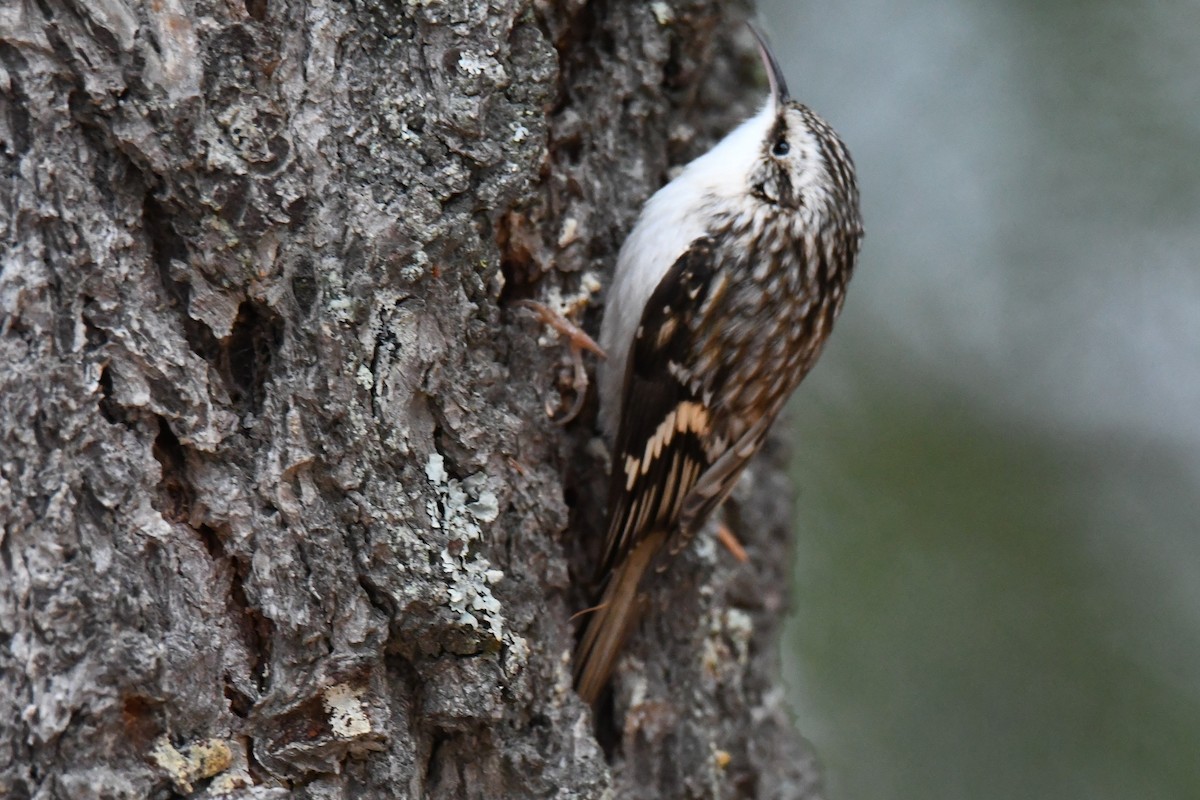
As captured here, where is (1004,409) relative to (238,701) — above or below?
below

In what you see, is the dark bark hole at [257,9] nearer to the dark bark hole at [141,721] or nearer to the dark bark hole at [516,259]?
the dark bark hole at [516,259]

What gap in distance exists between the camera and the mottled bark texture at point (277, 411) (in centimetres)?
126

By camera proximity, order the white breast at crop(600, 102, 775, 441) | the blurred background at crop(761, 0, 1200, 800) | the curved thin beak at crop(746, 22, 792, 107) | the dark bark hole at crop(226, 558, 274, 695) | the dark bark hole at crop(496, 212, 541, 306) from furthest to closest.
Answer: the blurred background at crop(761, 0, 1200, 800)
the curved thin beak at crop(746, 22, 792, 107)
the white breast at crop(600, 102, 775, 441)
the dark bark hole at crop(496, 212, 541, 306)
the dark bark hole at crop(226, 558, 274, 695)

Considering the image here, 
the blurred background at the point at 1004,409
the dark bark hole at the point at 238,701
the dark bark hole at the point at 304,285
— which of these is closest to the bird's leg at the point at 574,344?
the dark bark hole at the point at 304,285

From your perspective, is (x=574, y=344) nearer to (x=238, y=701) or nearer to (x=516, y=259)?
(x=516, y=259)

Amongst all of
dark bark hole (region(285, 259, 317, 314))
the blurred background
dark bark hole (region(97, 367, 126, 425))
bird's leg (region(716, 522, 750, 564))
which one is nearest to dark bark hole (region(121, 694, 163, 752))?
dark bark hole (region(97, 367, 126, 425))

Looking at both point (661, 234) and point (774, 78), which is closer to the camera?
point (661, 234)

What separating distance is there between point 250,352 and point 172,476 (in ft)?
0.56

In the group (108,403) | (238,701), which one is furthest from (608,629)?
(108,403)

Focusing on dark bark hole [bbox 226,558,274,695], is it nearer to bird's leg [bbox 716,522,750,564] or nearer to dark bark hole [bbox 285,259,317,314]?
dark bark hole [bbox 285,259,317,314]

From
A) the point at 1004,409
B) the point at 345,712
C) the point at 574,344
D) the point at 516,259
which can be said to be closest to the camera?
the point at 345,712

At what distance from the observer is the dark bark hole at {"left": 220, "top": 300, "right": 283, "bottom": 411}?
4.56 feet

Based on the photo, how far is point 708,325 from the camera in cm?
205

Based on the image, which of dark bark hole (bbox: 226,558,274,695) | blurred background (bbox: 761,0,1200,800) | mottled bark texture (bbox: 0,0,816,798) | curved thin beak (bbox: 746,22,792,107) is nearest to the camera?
mottled bark texture (bbox: 0,0,816,798)
